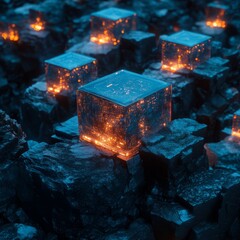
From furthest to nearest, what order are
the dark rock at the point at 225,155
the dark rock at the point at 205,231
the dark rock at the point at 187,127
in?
the dark rock at the point at 225,155 → the dark rock at the point at 187,127 → the dark rock at the point at 205,231

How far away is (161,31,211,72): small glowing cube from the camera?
840 centimetres

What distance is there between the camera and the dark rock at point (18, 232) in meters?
5.15

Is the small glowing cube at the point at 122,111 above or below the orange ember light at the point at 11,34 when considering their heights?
above

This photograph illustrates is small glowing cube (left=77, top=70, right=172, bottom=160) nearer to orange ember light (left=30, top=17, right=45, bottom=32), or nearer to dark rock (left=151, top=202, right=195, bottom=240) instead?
dark rock (left=151, top=202, right=195, bottom=240)

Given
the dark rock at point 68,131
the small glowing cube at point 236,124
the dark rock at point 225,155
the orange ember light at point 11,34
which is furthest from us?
the orange ember light at point 11,34

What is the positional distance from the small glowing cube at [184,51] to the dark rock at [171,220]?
3.74 meters

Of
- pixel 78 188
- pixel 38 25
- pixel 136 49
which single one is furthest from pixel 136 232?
pixel 38 25

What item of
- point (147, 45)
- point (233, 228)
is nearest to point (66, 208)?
point (233, 228)

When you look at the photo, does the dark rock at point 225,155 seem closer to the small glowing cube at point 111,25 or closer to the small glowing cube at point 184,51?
the small glowing cube at point 184,51

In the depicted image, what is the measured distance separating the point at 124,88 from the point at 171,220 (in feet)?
5.77

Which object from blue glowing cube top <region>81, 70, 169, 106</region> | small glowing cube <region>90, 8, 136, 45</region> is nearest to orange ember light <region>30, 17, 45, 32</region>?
small glowing cube <region>90, 8, 136, 45</region>

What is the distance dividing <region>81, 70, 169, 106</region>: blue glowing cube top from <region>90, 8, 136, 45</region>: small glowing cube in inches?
158

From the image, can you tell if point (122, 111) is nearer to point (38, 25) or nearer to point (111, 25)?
point (111, 25)

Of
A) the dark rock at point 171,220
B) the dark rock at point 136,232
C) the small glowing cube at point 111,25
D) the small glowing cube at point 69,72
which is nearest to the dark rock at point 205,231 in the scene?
the dark rock at point 171,220
